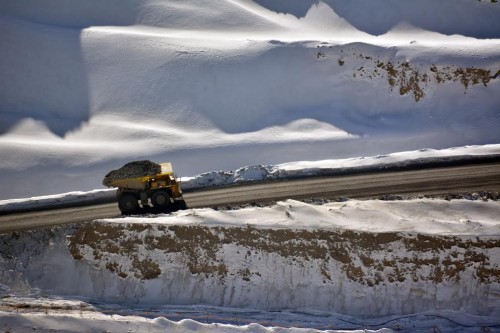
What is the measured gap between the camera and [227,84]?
3166 cm

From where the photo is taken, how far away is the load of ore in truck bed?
22359 mm

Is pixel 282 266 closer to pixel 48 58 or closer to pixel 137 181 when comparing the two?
pixel 137 181

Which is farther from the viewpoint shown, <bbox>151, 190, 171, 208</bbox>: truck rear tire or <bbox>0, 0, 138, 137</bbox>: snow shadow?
<bbox>0, 0, 138, 137</bbox>: snow shadow

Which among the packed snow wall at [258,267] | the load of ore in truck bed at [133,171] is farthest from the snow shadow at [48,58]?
the packed snow wall at [258,267]

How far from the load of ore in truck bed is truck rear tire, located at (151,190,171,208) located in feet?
2.77

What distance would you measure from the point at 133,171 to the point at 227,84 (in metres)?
10.9

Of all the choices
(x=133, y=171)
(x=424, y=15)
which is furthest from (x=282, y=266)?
(x=424, y=15)

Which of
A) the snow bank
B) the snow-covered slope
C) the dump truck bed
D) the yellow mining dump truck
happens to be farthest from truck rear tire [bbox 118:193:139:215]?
the snow-covered slope

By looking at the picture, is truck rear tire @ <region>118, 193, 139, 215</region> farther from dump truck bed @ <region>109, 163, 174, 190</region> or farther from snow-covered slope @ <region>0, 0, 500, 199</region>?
snow-covered slope @ <region>0, 0, 500, 199</region>

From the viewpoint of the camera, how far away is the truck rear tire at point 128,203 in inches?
894

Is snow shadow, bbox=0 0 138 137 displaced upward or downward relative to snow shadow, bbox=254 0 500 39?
downward

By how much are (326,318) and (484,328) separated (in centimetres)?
559

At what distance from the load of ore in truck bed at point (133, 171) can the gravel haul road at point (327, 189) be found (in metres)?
1.74

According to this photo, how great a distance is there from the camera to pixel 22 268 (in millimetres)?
21312
